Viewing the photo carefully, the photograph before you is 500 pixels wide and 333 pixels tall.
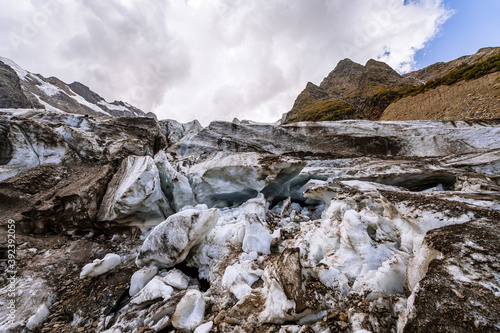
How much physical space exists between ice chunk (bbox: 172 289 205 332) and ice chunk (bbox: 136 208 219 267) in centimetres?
126

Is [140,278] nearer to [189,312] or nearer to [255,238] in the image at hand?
[189,312]

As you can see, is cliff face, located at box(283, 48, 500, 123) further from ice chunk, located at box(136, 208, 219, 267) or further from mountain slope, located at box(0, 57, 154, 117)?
mountain slope, located at box(0, 57, 154, 117)

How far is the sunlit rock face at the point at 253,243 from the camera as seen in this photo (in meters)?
1.99

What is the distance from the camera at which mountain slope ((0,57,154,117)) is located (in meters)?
29.7

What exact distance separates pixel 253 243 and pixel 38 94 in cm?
7703

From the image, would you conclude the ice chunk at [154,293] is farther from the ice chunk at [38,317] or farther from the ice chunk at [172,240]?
the ice chunk at [38,317]

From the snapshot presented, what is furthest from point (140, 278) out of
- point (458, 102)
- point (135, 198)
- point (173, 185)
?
point (458, 102)

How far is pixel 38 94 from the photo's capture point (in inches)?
1941

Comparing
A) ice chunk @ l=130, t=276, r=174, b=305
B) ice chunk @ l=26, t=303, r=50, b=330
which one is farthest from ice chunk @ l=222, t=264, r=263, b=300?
ice chunk @ l=26, t=303, r=50, b=330

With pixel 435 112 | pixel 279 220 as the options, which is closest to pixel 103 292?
pixel 279 220

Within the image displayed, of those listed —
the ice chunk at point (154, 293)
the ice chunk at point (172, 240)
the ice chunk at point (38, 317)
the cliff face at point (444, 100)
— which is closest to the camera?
the ice chunk at point (38, 317)

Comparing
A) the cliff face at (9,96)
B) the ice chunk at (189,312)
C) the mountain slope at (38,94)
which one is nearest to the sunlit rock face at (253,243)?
the ice chunk at (189,312)

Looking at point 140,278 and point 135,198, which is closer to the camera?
point 140,278

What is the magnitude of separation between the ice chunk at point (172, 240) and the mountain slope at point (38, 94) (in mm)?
24556
